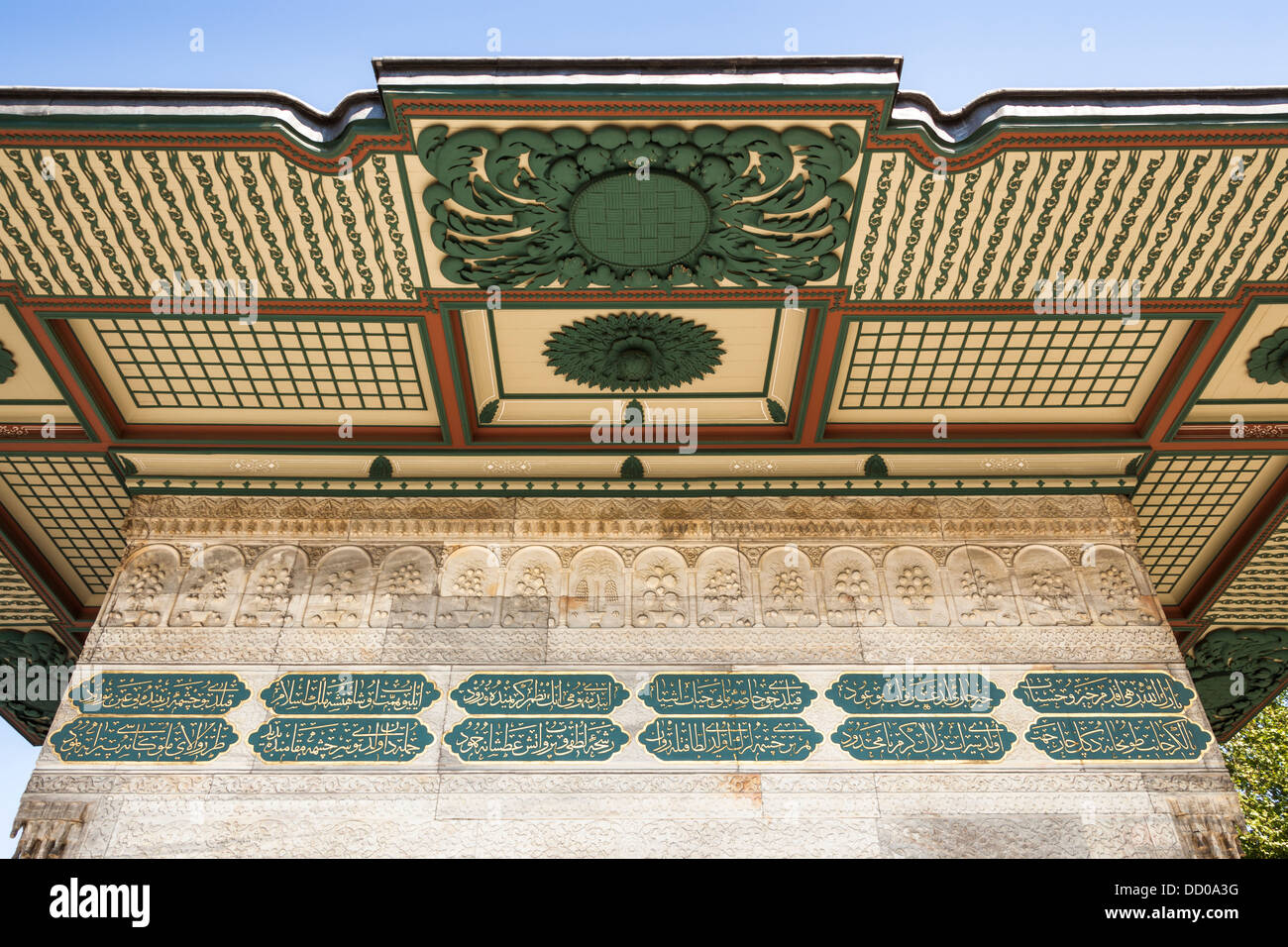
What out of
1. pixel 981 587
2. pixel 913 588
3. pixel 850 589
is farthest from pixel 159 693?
pixel 981 587

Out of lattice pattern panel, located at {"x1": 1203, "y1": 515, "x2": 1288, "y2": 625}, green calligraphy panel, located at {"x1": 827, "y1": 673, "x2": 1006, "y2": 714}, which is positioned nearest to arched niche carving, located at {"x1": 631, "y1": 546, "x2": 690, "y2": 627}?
green calligraphy panel, located at {"x1": 827, "y1": 673, "x2": 1006, "y2": 714}

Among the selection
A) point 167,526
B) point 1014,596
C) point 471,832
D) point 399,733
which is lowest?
point 471,832

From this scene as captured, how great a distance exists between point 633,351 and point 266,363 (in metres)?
1.79

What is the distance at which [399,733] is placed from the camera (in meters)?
4.54

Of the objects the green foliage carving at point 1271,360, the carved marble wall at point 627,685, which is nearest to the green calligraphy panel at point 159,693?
the carved marble wall at point 627,685

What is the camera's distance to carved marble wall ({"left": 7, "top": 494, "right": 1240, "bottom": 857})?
429 centimetres

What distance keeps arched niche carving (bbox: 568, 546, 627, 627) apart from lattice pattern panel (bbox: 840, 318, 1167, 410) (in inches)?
57.6

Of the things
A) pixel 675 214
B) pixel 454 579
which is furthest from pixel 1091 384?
pixel 454 579

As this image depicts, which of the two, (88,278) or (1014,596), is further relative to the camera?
(1014,596)

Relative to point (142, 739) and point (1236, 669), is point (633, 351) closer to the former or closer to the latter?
point (142, 739)

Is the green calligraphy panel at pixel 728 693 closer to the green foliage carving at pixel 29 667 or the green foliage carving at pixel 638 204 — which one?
the green foliage carving at pixel 638 204

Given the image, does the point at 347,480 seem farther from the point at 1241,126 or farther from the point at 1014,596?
the point at 1241,126

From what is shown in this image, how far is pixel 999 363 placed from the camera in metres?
4.95

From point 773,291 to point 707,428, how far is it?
1.02m
